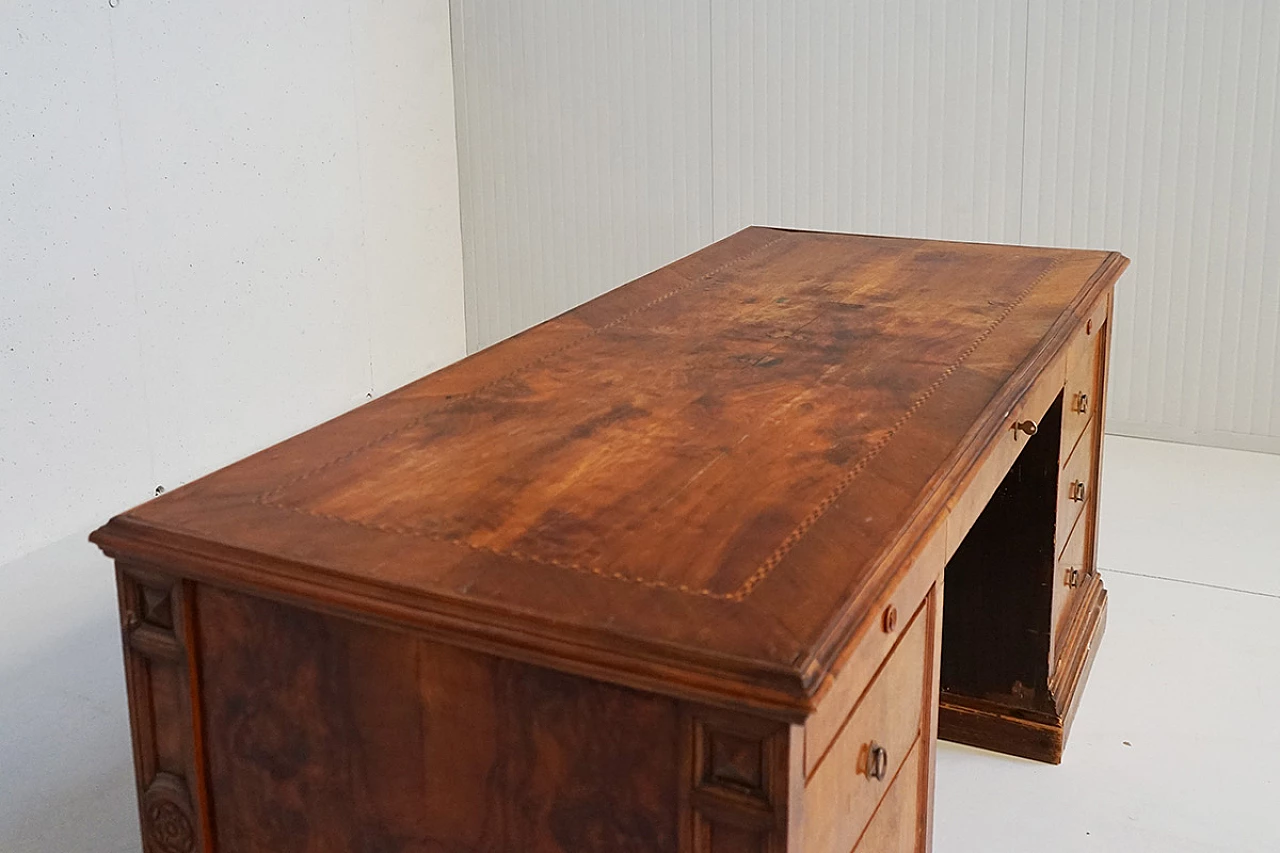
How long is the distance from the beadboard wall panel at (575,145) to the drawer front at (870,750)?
3.21m

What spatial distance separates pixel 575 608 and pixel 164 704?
556mm

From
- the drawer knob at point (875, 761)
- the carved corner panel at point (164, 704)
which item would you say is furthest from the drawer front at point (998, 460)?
the carved corner panel at point (164, 704)

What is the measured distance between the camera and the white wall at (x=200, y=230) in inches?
140

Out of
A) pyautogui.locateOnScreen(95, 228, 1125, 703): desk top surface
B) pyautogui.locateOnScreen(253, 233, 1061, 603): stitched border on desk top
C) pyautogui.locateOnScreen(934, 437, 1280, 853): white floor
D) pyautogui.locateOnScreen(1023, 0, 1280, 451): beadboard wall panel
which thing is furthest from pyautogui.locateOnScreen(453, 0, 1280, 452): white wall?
pyautogui.locateOnScreen(253, 233, 1061, 603): stitched border on desk top

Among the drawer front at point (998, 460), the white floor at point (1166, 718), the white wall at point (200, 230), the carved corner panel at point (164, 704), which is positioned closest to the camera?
the carved corner panel at point (164, 704)

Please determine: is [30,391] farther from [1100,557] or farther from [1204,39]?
[1204,39]

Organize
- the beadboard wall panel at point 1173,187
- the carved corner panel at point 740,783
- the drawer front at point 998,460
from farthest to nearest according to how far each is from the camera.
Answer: the beadboard wall panel at point 1173,187 → the drawer front at point 998,460 → the carved corner panel at point 740,783

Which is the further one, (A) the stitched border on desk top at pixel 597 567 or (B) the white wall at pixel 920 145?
(B) the white wall at pixel 920 145

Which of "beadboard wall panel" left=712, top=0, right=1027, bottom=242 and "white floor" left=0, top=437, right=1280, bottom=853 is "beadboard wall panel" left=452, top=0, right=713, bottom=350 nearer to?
"beadboard wall panel" left=712, top=0, right=1027, bottom=242

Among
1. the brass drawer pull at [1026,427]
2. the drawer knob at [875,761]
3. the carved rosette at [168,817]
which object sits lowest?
the carved rosette at [168,817]

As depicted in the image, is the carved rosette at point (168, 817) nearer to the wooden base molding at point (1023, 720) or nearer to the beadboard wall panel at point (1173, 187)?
the wooden base molding at point (1023, 720)

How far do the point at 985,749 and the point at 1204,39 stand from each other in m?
2.29

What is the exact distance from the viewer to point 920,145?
14.7ft

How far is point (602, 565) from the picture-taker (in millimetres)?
1472
